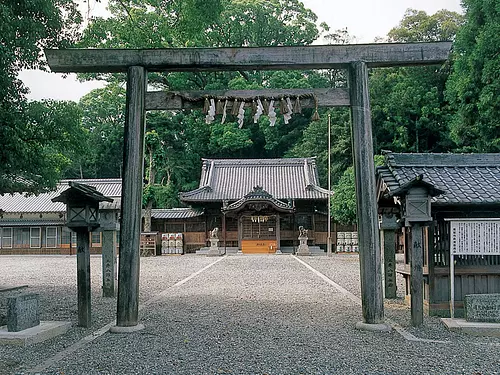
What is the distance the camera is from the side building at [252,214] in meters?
31.4

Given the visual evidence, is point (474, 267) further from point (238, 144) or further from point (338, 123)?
point (238, 144)

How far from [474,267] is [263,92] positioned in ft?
15.7

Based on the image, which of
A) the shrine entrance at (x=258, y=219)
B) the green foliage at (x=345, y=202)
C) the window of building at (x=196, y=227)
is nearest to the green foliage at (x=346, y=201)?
the green foliage at (x=345, y=202)

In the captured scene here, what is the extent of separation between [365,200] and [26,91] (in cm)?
627

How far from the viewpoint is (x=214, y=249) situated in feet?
99.6

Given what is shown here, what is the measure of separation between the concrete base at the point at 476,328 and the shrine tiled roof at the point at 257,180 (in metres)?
23.5

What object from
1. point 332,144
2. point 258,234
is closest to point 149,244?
point 258,234

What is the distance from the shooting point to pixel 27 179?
10.9 metres

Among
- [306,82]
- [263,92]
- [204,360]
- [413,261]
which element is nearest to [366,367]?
[204,360]

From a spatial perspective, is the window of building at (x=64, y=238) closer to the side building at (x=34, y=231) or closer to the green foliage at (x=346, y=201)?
the side building at (x=34, y=231)

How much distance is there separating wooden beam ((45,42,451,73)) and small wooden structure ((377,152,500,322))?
1960 mm

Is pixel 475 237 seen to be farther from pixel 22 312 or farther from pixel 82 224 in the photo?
pixel 22 312

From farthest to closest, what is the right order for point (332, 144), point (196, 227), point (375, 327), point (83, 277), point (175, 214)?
point (332, 144), point (196, 227), point (175, 214), point (83, 277), point (375, 327)

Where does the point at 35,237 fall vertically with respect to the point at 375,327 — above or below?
above
